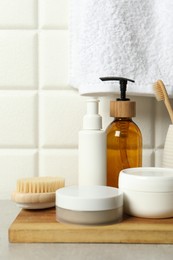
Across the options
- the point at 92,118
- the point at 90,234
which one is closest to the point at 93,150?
the point at 92,118

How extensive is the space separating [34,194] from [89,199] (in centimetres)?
10

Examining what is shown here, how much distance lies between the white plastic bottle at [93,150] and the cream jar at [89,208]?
0.35ft

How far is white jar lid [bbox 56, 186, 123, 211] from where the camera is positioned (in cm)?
45

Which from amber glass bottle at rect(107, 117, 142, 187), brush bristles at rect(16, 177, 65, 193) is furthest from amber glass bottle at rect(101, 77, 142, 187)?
brush bristles at rect(16, 177, 65, 193)

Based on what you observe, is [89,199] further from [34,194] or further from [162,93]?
[162,93]

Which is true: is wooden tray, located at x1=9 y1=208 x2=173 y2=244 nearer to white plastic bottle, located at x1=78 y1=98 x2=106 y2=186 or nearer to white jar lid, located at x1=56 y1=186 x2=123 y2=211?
white jar lid, located at x1=56 y1=186 x2=123 y2=211

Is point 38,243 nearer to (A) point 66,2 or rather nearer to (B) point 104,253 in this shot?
(B) point 104,253

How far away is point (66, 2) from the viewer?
72cm

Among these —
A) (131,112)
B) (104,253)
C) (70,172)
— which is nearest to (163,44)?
(131,112)

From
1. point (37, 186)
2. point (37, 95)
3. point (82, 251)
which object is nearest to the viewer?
point (82, 251)

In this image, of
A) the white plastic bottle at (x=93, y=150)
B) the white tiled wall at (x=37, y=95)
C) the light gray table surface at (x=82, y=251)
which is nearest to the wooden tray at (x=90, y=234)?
the light gray table surface at (x=82, y=251)

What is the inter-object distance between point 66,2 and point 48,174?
320mm

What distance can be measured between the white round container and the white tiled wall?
9.5 inches

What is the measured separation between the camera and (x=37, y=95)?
721mm
